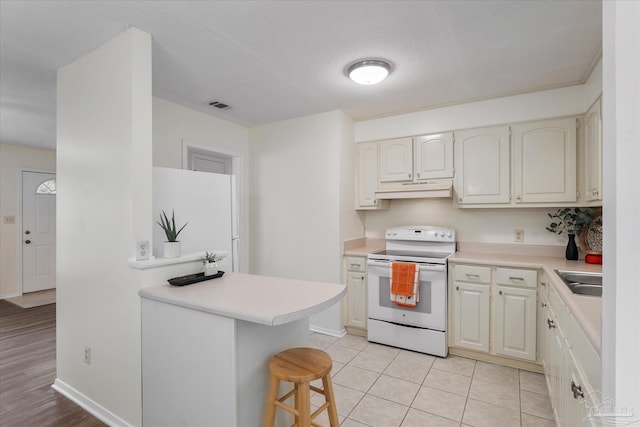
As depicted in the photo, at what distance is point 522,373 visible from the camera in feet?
8.66

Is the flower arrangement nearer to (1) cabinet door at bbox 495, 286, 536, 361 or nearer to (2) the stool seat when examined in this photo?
(1) cabinet door at bbox 495, 286, 536, 361

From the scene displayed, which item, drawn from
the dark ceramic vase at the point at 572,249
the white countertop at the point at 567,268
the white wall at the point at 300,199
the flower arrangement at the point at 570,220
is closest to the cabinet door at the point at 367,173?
the white wall at the point at 300,199

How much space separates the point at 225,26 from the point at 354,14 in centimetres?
78

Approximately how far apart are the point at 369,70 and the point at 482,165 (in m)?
1.55

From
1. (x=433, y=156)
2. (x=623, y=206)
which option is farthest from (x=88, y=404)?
(x=433, y=156)

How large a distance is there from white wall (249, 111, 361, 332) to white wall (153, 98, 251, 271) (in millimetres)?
103

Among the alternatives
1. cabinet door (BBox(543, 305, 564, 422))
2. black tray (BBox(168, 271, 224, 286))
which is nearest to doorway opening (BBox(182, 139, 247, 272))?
black tray (BBox(168, 271, 224, 286))

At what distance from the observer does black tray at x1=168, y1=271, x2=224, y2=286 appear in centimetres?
185

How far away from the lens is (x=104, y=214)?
80.7 inches

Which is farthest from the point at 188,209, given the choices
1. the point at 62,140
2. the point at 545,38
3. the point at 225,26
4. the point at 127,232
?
the point at 545,38

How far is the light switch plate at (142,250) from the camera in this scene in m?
1.85

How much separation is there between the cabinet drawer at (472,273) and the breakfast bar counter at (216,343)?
5.51 ft

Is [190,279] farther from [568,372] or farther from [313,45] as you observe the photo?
[568,372]

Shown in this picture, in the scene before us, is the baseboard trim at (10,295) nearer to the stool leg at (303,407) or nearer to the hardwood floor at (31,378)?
the hardwood floor at (31,378)
